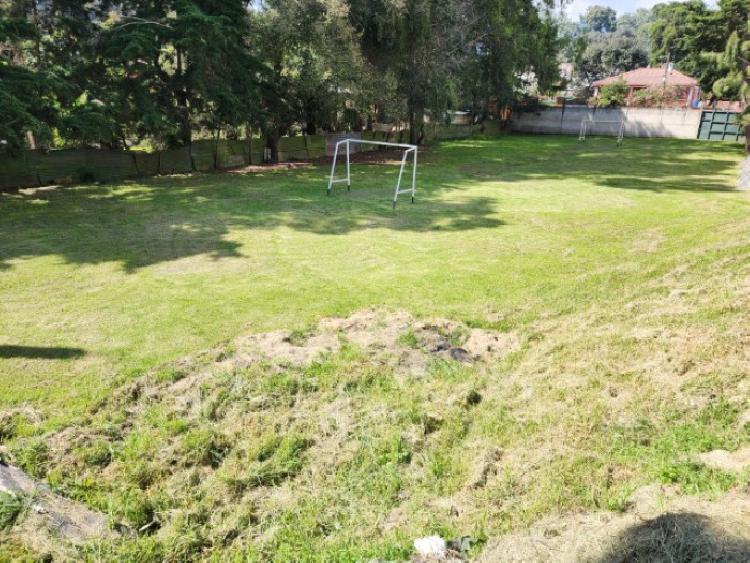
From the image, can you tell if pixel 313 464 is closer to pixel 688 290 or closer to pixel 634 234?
pixel 688 290

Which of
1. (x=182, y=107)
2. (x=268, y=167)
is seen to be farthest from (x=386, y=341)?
(x=268, y=167)

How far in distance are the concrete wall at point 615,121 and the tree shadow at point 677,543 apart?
29.7 m

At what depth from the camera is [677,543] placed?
2334mm

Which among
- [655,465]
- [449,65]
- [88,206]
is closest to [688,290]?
[655,465]

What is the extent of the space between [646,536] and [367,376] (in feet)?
8.39

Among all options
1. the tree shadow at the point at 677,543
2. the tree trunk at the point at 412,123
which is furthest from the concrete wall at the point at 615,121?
the tree shadow at the point at 677,543

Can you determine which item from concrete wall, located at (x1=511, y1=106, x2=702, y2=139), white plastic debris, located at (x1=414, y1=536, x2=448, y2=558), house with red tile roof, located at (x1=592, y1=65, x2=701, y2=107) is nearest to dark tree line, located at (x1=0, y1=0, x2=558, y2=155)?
concrete wall, located at (x1=511, y1=106, x2=702, y2=139)

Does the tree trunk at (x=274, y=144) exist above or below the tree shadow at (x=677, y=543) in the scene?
above

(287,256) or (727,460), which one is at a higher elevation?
(727,460)

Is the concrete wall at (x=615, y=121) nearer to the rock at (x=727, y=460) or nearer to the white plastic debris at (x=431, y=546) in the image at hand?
the rock at (x=727, y=460)

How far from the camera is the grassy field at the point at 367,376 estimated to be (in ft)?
10.4

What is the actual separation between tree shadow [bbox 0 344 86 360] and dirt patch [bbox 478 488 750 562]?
165 inches

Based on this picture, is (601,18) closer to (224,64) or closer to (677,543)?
(224,64)

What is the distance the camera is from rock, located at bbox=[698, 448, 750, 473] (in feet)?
9.86
